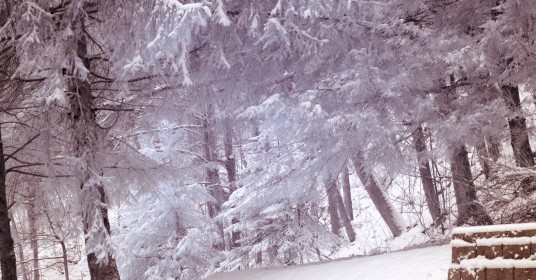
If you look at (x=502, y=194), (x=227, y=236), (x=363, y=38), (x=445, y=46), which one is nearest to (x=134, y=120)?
(x=363, y=38)

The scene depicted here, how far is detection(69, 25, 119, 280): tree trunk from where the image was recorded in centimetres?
691

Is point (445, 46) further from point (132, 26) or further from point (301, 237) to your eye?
point (301, 237)

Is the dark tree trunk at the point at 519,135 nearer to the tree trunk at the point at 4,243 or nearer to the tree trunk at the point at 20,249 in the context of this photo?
the tree trunk at the point at 4,243

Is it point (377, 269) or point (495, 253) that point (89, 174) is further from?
point (495, 253)

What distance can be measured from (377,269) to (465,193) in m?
3.12

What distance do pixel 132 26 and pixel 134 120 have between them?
2.60 metres

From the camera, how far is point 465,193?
9.50 metres

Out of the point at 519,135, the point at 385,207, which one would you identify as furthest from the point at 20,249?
the point at 519,135

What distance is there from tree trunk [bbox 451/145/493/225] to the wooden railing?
5.49 metres

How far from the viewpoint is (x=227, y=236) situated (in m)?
18.8

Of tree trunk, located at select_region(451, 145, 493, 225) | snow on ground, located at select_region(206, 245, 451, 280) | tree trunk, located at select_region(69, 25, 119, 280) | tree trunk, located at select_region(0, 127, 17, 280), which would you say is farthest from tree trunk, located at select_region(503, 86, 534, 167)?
tree trunk, located at select_region(0, 127, 17, 280)

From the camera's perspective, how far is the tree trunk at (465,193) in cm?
847

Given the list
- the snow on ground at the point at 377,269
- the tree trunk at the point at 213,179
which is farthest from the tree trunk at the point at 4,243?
the tree trunk at the point at 213,179

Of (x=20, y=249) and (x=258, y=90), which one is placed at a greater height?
(x=258, y=90)
